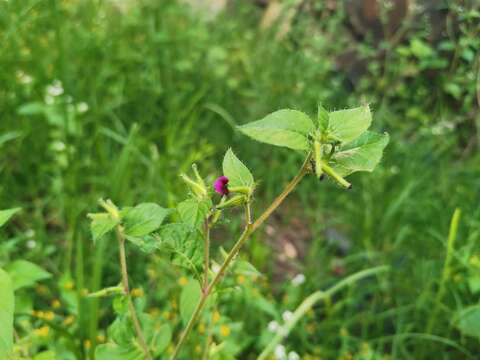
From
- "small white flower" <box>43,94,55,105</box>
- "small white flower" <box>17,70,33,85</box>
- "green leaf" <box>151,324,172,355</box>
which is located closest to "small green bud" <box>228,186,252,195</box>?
"green leaf" <box>151,324,172,355</box>

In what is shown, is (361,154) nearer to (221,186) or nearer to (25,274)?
(221,186)

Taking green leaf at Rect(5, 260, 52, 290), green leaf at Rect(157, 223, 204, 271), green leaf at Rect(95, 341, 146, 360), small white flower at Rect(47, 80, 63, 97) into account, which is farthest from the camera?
small white flower at Rect(47, 80, 63, 97)

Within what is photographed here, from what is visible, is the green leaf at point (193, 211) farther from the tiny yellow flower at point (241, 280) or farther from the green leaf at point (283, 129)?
the tiny yellow flower at point (241, 280)

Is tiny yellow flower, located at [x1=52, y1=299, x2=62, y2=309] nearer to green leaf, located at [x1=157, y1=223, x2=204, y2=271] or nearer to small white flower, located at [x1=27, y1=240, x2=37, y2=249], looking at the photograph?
small white flower, located at [x1=27, y1=240, x2=37, y2=249]

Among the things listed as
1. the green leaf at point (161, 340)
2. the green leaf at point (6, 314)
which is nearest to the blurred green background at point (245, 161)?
the green leaf at point (161, 340)

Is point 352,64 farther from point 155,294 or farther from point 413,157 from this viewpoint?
point 155,294

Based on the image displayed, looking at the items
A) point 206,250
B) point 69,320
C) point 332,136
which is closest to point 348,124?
point 332,136
